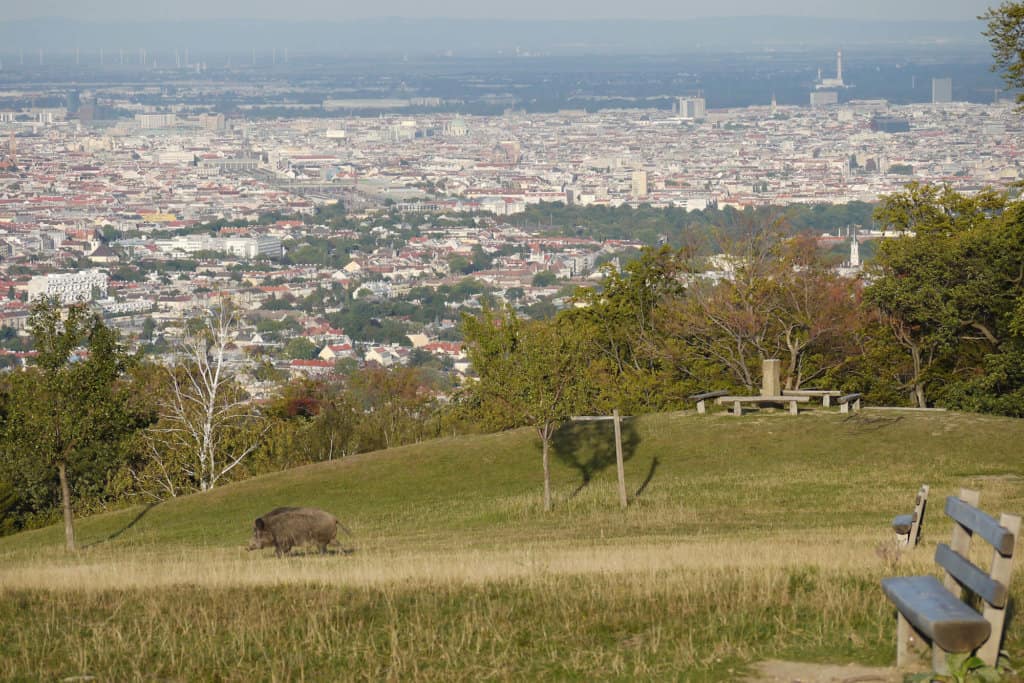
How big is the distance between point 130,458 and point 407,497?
16.0 m

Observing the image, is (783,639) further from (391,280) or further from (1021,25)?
(391,280)

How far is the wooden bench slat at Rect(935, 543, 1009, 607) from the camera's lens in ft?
22.8

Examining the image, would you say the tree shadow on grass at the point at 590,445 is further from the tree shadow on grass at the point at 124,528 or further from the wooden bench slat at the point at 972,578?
the wooden bench slat at the point at 972,578

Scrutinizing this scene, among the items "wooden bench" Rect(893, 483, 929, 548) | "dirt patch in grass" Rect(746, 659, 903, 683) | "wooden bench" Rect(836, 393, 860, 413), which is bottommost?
"wooden bench" Rect(836, 393, 860, 413)

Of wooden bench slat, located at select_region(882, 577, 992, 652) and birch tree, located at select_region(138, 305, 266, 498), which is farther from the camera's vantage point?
birch tree, located at select_region(138, 305, 266, 498)

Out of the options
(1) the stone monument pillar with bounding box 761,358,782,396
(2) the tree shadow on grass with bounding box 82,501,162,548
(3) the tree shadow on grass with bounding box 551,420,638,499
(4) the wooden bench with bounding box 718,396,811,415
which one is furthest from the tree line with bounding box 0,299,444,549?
(1) the stone monument pillar with bounding box 761,358,782,396

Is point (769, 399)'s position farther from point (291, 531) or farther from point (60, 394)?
point (291, 531)

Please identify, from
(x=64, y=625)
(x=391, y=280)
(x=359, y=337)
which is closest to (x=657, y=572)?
(x=64, y=625)

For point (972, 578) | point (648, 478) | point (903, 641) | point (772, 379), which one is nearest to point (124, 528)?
point (648, 478)

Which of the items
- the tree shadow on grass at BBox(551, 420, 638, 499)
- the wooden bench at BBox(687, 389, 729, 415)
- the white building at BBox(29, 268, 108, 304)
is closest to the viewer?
the tree shadow on grass at BBox(551, 420, 638, 499)

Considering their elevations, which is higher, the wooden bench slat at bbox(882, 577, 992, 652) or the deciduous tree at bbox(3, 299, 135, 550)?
the wooden bench slat at bbox(882, 577, 992, 652)

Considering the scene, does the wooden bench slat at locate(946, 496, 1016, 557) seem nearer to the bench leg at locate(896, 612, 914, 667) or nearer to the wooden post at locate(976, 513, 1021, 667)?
the wooden post at locate(976, 513, 1021, 667)

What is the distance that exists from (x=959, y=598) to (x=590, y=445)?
19.0 m

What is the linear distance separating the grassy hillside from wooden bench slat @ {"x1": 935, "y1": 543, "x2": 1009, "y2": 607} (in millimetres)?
689
